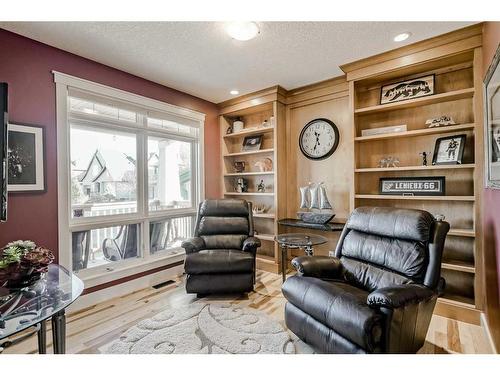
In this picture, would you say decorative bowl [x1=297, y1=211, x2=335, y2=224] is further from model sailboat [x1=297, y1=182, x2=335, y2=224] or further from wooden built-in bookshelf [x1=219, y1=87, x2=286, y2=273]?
wooden built-in bookshelf [x1=219, y1=87, x2=286, y2=273]

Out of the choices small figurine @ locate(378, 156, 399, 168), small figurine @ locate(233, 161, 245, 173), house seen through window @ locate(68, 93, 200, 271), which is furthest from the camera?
small figurine @ locate(233, 161, 245, 173)

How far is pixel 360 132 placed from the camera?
2.93 m

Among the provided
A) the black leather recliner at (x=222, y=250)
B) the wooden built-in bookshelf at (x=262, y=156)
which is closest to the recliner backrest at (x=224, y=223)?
the black leather recliner at (x=222, y=250)

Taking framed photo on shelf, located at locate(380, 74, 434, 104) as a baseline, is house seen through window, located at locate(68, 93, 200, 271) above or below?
below

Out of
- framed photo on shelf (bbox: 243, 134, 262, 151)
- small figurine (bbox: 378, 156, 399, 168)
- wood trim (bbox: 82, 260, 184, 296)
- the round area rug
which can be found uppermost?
framed photo on shelf (bbox: 243, 134, 262, 151)

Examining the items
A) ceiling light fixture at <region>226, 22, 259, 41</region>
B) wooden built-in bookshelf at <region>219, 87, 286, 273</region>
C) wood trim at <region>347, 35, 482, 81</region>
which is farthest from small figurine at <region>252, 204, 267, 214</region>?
ceiling light fixture at <region>226, 22, 259, 41</region>

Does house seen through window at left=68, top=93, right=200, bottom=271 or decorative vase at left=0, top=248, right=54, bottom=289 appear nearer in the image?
decorative vase at left=0, top=248, right=54, bottom=289

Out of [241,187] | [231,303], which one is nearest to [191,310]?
[231,303]

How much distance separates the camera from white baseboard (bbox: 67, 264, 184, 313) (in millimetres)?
2504

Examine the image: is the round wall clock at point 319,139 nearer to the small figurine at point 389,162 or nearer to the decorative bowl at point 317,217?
the small figurine at point 389,162

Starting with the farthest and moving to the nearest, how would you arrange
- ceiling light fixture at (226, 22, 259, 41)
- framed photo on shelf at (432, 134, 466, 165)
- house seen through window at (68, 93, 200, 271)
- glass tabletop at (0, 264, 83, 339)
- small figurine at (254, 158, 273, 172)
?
small figurine at (254, 158, 273, 172), house seen through window at (68, 93, 200, 271), framed photo on shelf at (432, 134, 466, 165), ceiling light fixture at (226, 22, 259, 41), glass tabletop at (0, 264, 83, 339)

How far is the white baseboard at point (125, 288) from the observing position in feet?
8.22

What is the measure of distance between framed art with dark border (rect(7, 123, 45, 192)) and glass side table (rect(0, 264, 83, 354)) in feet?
3.33
